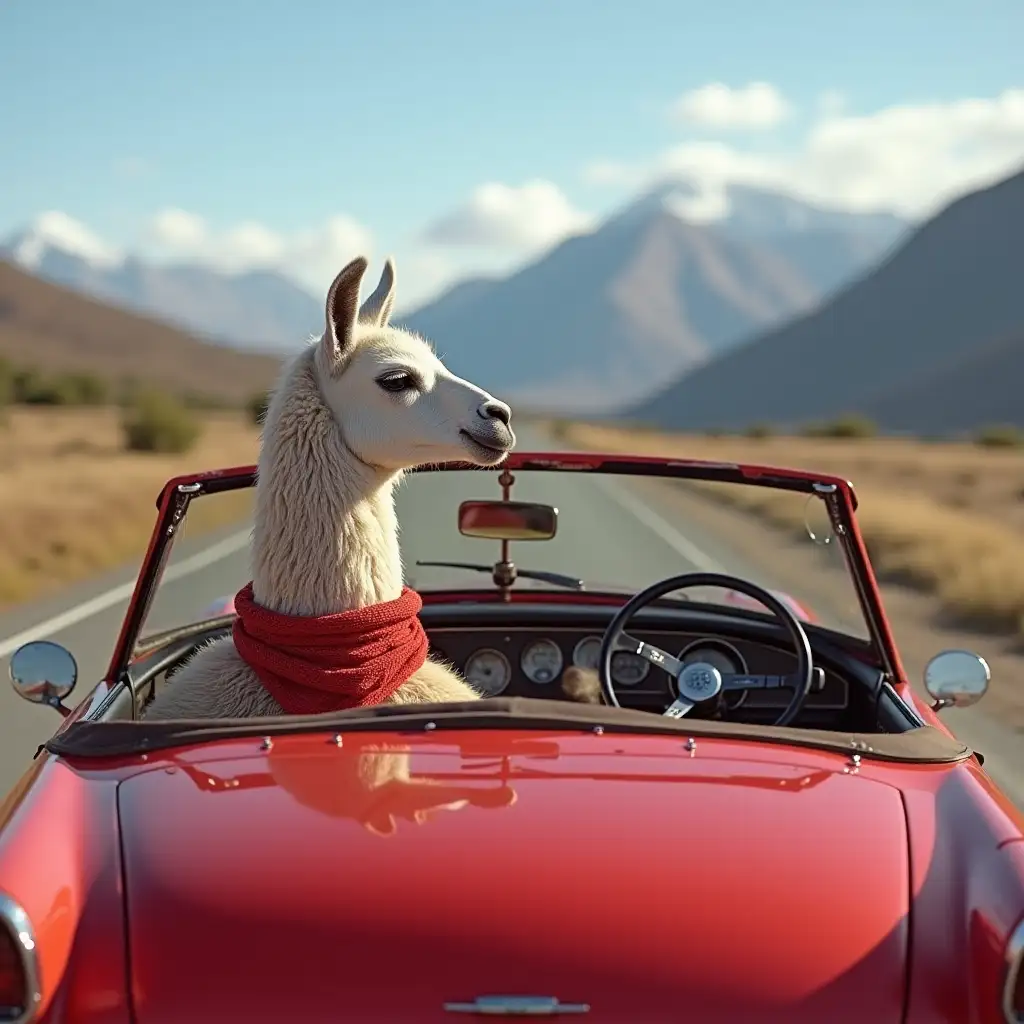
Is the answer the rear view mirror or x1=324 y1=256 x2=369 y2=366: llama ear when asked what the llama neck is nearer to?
x1=324 y1=256 x2=369 y2=366: llama ear

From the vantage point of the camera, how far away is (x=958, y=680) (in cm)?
408

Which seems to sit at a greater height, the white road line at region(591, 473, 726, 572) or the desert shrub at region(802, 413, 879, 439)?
the desert shrub at region(802, 413, 879, 439)

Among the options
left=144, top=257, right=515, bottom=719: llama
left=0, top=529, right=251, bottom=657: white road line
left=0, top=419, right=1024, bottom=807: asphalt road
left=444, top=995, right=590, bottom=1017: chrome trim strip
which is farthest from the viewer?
left=0, top=529, right=251, bottom=657: white road line

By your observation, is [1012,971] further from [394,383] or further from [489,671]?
[489,671]

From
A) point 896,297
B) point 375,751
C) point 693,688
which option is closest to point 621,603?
point 693,688

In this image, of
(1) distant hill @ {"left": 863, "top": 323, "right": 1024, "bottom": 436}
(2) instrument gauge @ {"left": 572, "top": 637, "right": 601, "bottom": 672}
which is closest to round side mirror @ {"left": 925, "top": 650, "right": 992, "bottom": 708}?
(2) instrument gauge @ {"left": 572, "top": 637, "right": 601, "bottom": 672}

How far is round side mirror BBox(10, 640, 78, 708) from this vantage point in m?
4.02

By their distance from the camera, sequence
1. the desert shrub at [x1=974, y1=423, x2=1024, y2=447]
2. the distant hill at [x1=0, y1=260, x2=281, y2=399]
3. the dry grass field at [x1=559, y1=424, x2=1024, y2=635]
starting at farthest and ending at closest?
the distant hill at [x1=0, y1=260, x2=281, y2=399], the desert shrub at [x1=974, y1=423, x2=1024, y2=447], the dry grass field at [x1=559, y1=424, x2=1024, y2=635]

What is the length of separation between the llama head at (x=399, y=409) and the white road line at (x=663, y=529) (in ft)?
22.0

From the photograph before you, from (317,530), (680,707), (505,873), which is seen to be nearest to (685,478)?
(680,707)

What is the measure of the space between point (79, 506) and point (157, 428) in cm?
2014

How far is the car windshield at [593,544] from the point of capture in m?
4.95

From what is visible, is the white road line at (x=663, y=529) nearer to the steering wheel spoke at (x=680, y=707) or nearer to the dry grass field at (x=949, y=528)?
the dry grass field at (x=949, y=528)

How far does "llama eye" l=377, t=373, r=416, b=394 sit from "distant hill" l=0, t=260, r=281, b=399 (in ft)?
520
